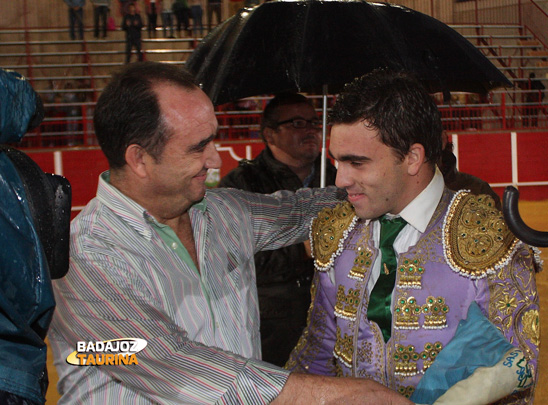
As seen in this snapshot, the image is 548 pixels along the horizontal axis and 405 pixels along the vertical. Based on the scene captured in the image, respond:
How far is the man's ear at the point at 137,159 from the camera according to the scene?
1.79m

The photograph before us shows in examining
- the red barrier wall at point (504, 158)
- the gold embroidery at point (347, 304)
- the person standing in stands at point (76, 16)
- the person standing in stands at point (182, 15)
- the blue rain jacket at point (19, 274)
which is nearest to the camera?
the blue rain jacket at point (19, 274)

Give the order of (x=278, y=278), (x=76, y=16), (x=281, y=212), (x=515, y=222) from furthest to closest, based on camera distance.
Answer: (x=76, y=16) < (x=278, y=278) < (x=281, y=212) < (x=515, y=222)

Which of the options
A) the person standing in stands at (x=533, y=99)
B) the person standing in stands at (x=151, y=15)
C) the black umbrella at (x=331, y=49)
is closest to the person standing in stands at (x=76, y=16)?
the person standing in stands at (x=151, y=15)

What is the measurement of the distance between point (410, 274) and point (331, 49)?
3.09 ft

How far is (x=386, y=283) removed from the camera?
181cm

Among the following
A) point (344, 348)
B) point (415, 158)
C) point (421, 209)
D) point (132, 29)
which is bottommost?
point (344, 348)

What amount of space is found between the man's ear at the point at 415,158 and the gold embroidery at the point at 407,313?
332 millimetres

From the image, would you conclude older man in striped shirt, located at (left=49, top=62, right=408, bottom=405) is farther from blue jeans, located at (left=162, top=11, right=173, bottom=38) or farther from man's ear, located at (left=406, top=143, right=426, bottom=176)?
blue jeans, located at (left=162, top=11, right=173, bottom=38)

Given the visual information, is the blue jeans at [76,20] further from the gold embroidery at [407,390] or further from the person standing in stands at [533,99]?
the gold embroidery at [407,390]

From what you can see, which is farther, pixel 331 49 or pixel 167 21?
pixel 167 21

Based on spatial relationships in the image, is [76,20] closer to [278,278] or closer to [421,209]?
[278,278]

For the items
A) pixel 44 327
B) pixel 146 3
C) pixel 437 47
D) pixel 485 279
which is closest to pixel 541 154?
pixel 146 3

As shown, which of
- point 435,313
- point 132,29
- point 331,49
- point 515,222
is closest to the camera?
point 515,222

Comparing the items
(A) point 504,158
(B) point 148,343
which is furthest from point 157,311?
(A) point 504,158
